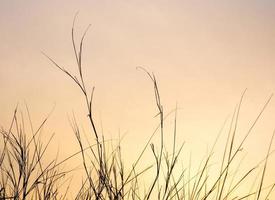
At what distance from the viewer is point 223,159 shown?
1281 mm

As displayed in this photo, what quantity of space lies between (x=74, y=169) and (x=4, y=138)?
1.15 feet

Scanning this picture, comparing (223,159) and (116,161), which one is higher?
(116,161)

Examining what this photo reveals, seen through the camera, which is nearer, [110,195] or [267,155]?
[267,155]

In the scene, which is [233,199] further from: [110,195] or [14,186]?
[14,186]

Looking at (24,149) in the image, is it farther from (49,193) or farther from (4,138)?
(49,193)

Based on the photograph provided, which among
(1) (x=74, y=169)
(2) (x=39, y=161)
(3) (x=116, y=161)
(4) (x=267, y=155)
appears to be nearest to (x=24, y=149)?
(2) (x=39, y=161)

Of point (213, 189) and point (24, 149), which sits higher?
point (24, 149)

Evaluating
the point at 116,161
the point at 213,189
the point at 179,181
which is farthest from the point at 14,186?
the point at 213,189

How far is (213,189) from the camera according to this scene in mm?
1328

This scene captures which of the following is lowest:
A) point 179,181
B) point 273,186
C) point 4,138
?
point 273,186

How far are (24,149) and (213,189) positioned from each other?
787 millimetres

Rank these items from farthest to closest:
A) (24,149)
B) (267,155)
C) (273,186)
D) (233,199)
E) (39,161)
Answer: (39,161), (24,149), (233,199), (273,186), (267,155)

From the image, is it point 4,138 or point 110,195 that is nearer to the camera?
point 110,195

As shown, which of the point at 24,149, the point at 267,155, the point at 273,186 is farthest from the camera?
the point at 24,149
